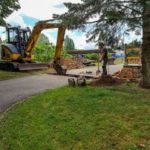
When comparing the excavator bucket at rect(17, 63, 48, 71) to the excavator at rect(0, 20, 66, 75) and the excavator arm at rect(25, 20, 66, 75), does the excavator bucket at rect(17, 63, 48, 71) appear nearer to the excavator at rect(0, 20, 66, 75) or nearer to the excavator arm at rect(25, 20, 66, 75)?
the excavator at rect(0, 20, 66, 75)

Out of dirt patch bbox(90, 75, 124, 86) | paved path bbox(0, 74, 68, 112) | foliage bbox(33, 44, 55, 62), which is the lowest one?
paved path bbox(0, 74, 68, 112)

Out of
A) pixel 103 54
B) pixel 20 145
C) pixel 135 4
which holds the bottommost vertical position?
pixel 20 145

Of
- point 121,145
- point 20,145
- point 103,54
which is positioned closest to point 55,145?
point 20,145

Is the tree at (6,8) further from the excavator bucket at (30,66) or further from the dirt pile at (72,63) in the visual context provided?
the dirt pile at (72,63)

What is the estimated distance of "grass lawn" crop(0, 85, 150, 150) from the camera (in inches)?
263

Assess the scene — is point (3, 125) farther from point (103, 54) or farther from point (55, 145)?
point (103, 54)

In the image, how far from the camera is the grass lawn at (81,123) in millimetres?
6680

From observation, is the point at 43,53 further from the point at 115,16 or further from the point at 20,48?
the point at 115,16

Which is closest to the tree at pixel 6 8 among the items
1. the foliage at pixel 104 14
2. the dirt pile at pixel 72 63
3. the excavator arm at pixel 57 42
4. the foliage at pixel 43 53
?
the excavator arm at pixel 57 42

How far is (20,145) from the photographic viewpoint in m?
6.91

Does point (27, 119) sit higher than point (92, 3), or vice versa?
→ point (92, 3)

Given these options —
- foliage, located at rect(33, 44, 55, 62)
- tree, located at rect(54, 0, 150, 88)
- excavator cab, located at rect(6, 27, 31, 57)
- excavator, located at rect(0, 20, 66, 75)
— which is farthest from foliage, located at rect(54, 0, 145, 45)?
foliage, located at rect(33, 44, 55, 62)

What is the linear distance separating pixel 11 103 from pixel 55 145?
16.7ft

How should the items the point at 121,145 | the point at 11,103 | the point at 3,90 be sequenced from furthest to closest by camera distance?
the point at 3,90 → the point at 11,103 → the point at 121,145
